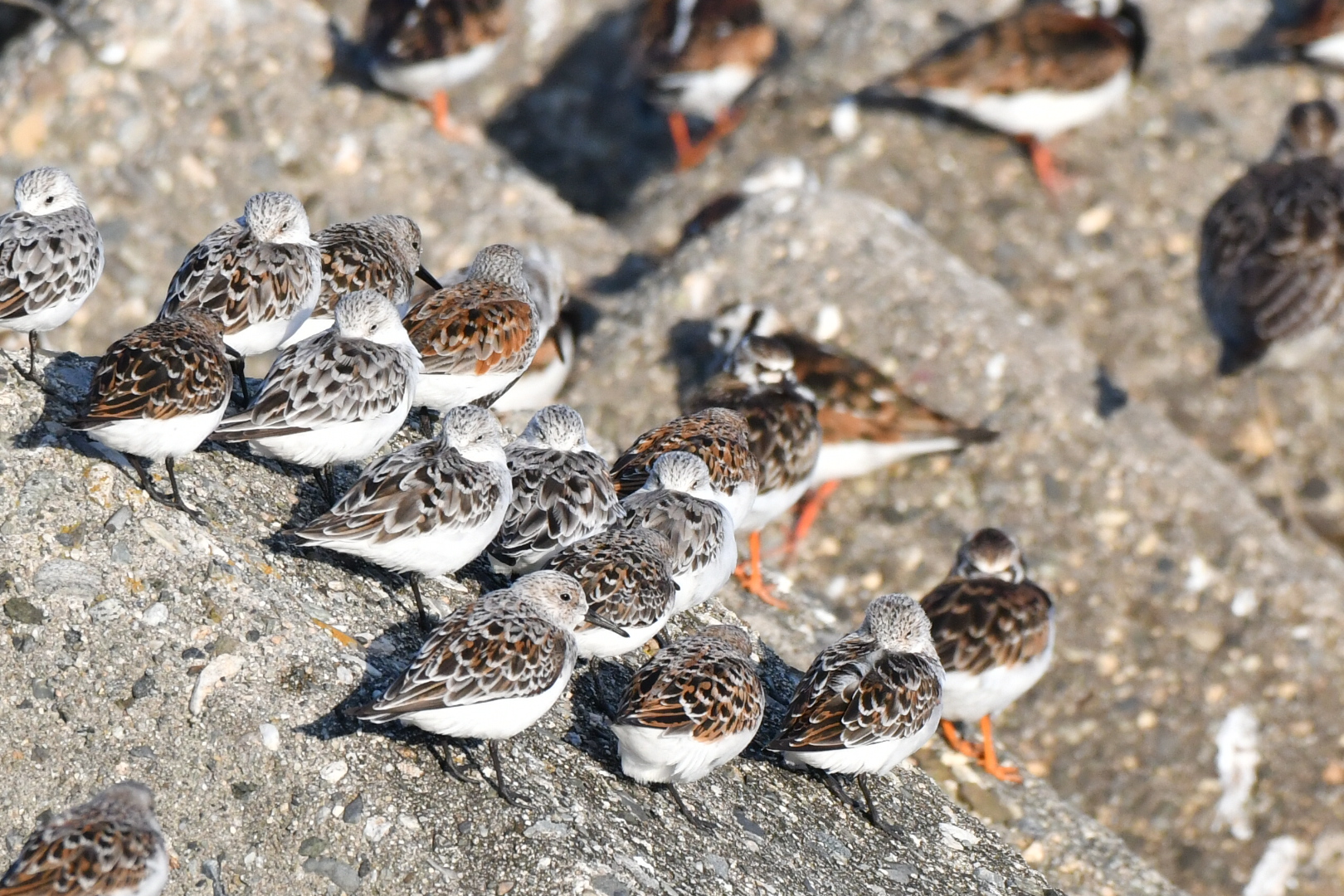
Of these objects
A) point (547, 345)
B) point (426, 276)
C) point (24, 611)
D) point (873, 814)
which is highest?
point (24, 611)

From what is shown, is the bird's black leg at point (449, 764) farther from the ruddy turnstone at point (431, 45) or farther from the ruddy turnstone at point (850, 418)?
the ruddy turnstone at point (431, 45)

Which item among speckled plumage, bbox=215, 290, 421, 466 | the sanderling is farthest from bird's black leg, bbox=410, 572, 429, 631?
speckled plumage, bbox=215, 290, 421, 466

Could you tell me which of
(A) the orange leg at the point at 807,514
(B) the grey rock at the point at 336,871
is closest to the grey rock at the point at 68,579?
(B) the grey rock at the point at 336,871

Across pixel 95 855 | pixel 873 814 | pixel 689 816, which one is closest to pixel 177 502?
pixel 95 855

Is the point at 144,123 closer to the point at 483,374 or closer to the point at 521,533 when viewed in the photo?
the point at 483,374

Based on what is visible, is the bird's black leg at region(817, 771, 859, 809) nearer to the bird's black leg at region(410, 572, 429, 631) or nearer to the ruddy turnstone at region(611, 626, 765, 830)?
the ruddy turnstone at region(611, 626, 765, 830)

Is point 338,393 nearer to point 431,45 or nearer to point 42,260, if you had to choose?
point 42,260

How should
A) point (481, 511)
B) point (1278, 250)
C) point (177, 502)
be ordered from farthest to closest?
point (1278, 250) → point (177, 502) → point (481, 511)
